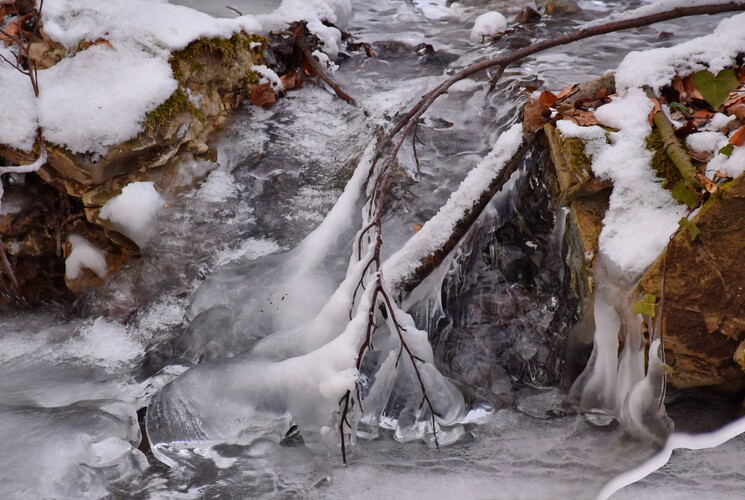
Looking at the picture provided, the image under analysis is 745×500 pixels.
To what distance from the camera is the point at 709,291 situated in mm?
2127

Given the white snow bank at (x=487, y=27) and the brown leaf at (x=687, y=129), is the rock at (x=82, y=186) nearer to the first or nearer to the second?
the brown leaf at (x=687, y=129)

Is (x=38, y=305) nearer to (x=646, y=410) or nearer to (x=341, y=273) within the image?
(x=341, y=273)

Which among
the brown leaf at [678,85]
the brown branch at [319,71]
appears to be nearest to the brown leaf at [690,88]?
the brown leaf at [678,85]

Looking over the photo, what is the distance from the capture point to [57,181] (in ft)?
11.3

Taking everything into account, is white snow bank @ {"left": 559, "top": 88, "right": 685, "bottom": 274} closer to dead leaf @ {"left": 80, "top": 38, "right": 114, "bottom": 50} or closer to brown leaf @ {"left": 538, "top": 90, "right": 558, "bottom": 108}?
brown leaf @ {"left": 538, "top": 90, "right": 558, "bottom": 108}

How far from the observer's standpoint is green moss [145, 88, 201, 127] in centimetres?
345

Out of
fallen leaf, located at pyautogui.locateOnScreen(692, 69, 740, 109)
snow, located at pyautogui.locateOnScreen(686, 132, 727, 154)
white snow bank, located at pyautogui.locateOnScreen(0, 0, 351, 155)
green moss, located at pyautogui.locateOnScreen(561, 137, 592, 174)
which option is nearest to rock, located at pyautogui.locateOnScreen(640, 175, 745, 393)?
snow, located at pyautogui.locateOnScreen(686, 132, 727, 154)

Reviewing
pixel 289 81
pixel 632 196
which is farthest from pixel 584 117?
pixel 289 81

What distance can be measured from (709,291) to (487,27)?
420 centimetres

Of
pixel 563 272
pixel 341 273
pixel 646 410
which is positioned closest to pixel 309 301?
pixel 341 273

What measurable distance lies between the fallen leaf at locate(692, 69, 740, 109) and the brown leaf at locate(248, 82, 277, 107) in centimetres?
295

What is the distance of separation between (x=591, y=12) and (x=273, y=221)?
4.55 meters

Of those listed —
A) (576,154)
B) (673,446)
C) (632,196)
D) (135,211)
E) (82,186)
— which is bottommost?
(673,446)

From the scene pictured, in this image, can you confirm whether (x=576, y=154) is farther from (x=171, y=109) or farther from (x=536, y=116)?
(x=171, y=109)
